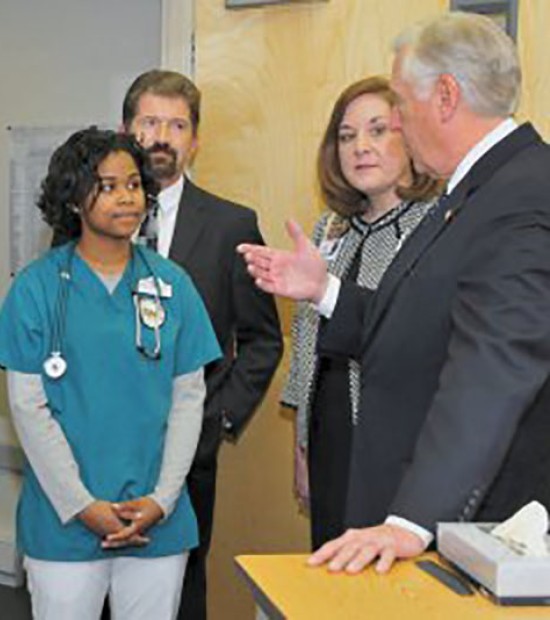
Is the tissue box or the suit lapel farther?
the suit lapel

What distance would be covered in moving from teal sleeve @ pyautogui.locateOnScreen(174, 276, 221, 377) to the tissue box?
1.17 metres

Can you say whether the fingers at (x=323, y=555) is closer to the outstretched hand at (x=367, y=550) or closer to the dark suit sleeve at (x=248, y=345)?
the outstretched hand at (x=367, y=550)

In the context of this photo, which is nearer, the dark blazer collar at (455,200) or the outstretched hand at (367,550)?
the outstretched hand at (367,550)

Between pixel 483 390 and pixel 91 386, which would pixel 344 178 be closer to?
pixel 91 386

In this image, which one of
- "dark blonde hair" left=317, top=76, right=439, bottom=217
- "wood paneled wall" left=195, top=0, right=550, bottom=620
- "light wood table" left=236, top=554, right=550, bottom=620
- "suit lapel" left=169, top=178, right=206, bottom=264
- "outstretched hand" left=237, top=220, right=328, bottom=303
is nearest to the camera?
"light wood table" left=236, top=554, right=550, bottom=620

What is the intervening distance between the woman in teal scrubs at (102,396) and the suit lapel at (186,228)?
0.75 feet

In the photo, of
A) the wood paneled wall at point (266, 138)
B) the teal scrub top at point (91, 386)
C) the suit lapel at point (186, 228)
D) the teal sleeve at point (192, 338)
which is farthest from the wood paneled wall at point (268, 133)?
the teal scrub top at point (91, 386)

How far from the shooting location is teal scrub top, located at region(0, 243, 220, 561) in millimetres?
1983

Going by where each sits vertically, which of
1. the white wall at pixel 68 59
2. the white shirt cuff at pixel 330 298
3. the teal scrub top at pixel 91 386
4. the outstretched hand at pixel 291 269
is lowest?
the teal scrub top at pixel 91 386

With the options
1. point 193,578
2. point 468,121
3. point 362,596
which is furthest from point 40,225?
point 362,596

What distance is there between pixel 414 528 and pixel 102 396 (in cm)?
93

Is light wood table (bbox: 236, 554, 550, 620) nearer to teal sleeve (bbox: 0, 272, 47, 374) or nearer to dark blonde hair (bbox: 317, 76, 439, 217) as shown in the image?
teal sleeve (bbox: 0, 272, 47, 374)

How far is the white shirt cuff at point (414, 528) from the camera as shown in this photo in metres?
1.21

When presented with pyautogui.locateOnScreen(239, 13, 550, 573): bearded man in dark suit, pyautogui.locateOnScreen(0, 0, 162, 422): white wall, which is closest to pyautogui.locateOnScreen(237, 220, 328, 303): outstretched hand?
pyautogui.locateOnScreen(239, 13, 550, 573): bearded man in dark suit
